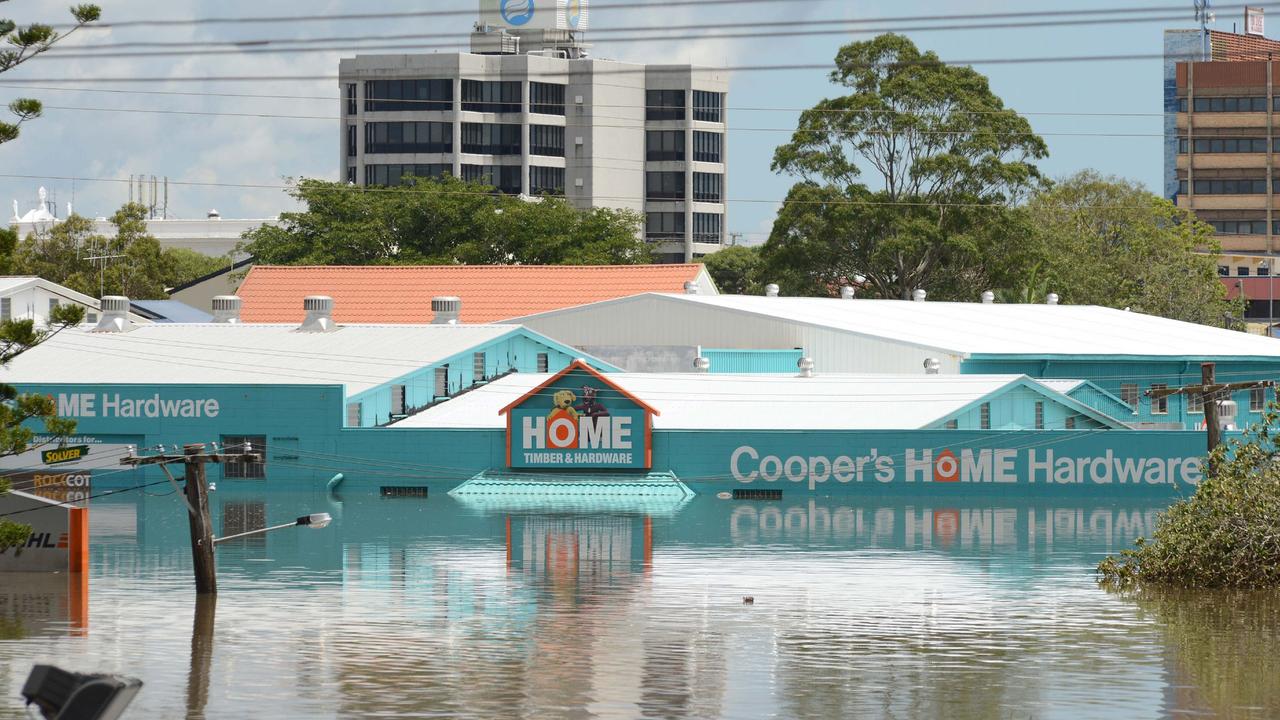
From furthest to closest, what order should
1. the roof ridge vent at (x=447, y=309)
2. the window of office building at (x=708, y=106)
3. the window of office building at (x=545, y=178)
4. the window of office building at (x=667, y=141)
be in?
1. the window of office building at (x=667, y=141)
2. the window of office building at (x=708, y=106)
3. the window of office building at (x=545, y=178)
4. the roof ridge vent at (x=447, y=309)

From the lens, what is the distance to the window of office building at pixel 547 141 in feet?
526

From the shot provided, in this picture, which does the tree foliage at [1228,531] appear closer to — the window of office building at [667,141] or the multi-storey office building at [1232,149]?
the window of office building at [667,141]

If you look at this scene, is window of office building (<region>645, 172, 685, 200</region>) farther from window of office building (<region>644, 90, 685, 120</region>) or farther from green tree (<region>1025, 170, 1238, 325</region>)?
green tree (<region>1025, 170, 1238, 325</region>)

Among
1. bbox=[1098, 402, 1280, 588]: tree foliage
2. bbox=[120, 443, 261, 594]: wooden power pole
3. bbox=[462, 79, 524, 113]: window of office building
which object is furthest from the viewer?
bbox=[462, 79, 524, 113]: window of office building

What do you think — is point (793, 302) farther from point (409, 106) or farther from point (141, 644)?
point (409, 106)

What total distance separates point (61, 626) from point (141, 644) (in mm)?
3154

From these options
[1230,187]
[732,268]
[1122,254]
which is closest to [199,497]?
[1122,254]

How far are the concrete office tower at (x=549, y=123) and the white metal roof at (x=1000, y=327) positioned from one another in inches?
2743

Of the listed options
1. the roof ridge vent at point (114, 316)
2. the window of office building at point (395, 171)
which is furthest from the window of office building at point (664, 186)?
the roof ridge vent at point (114, 316)

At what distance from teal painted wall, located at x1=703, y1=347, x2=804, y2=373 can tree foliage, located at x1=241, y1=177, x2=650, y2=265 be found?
2902cm

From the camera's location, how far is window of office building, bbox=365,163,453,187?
157250mm

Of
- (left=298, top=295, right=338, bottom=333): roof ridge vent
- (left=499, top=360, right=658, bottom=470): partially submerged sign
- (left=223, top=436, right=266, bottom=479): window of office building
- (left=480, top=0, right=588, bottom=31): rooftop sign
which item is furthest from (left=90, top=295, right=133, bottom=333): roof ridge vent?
(left=480, top=0, right=588, bottom=31): rooftop sign

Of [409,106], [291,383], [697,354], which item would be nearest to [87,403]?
[291,383]

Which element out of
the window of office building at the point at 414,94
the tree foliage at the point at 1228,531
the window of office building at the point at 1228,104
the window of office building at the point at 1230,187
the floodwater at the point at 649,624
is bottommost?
the floodwater at the point at 649,624
